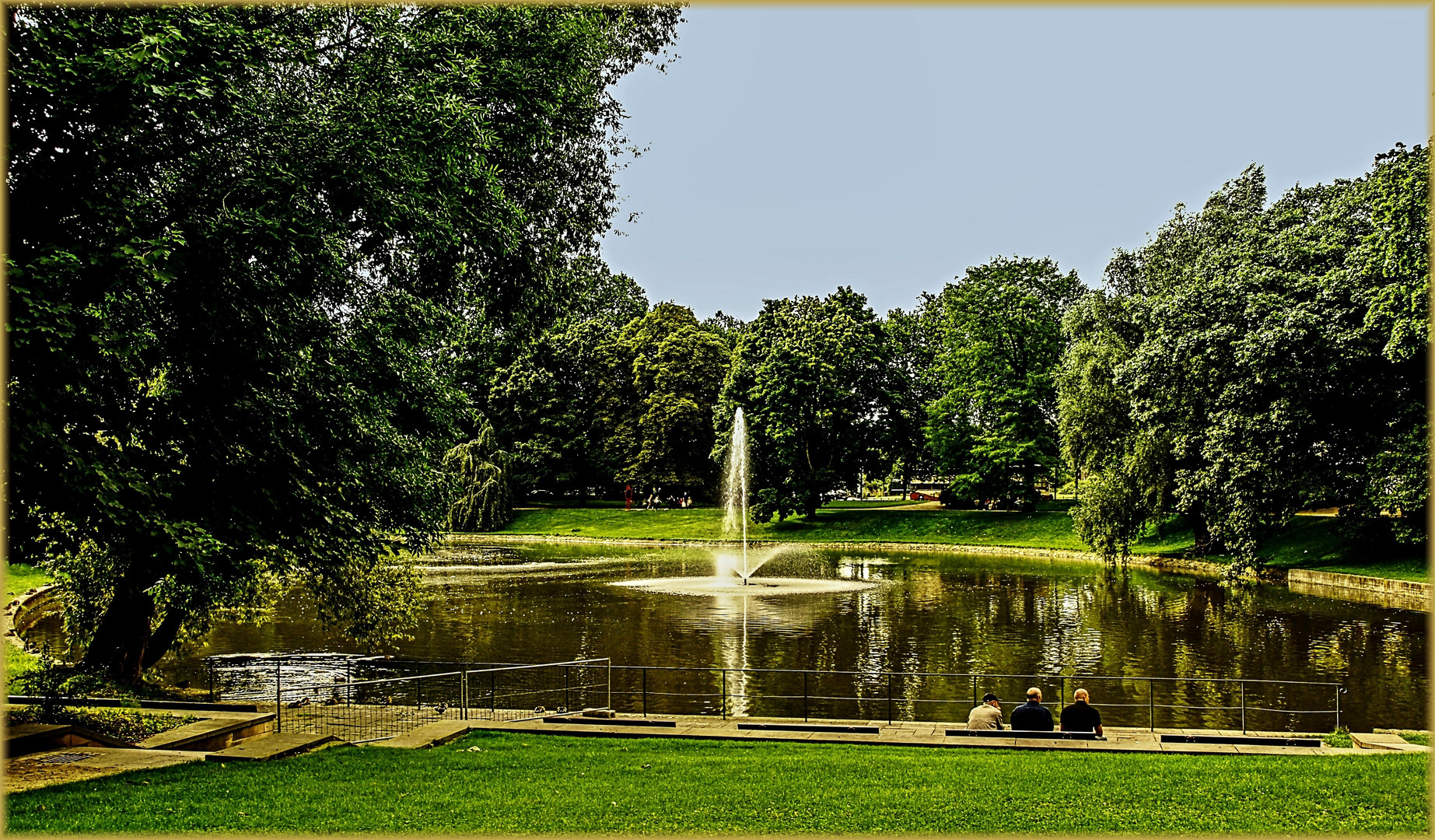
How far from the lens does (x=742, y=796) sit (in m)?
10.4

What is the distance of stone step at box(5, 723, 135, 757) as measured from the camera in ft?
38.6

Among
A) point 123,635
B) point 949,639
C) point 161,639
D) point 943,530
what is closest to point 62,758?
point 123,635

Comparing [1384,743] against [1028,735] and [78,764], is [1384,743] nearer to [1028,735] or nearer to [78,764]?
[1028,735]

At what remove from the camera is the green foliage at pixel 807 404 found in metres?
64.2

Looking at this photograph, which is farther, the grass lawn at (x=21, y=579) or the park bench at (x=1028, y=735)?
the grass lawn at (x=21, y=579)

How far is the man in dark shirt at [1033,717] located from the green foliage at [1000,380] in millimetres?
47500

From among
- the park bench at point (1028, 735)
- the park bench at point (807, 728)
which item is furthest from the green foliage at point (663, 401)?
the park bench at point (1028, 735)

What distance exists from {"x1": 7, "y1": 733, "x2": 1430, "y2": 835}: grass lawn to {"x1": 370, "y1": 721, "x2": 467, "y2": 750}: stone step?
0.70m

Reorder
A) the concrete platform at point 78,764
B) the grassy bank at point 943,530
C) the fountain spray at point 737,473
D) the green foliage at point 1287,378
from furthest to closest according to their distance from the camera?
1. the fountain spray at point 737,473
2. the grassy bank at point 943,530
3. the green foliage at point 1287,378
4. the concrete platform at point 78,764

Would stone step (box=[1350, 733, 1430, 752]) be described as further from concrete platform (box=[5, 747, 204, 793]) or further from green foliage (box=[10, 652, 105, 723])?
green foliage (box=[10, 652, 105, 723])

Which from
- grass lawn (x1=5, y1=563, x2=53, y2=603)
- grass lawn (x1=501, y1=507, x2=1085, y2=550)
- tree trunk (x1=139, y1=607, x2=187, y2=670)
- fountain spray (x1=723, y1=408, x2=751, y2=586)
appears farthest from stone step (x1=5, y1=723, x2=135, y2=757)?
fountain spray (x1=723, y1=408, x2=751, y2=586)

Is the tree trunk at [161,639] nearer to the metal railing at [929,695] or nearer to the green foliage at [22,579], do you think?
the metal railing at [929,695]

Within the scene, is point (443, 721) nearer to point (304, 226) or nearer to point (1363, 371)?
point (304, 226)

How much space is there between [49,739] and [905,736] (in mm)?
10735
